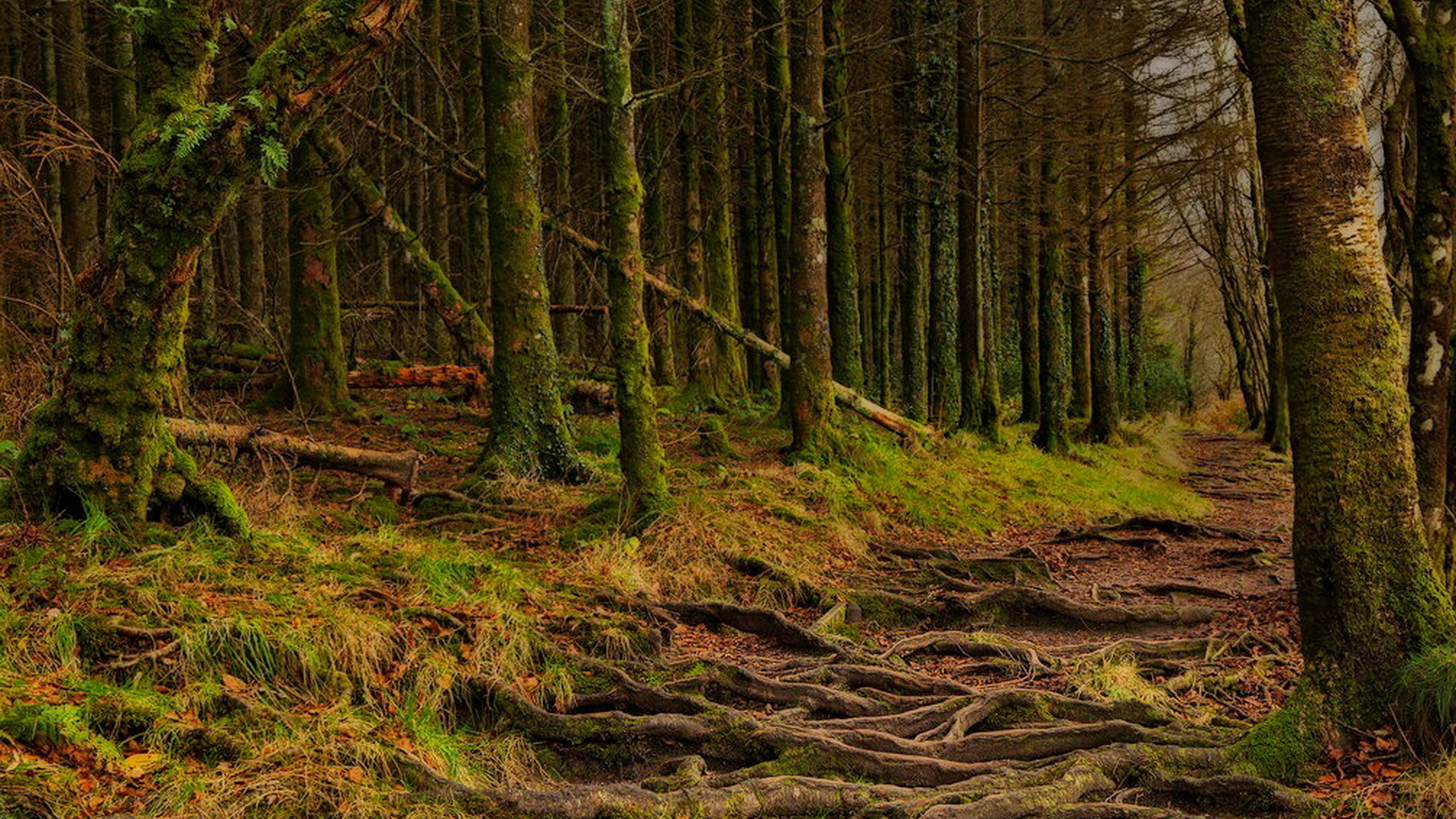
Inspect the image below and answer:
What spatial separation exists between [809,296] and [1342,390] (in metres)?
7.50

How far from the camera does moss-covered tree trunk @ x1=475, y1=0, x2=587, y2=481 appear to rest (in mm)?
9203

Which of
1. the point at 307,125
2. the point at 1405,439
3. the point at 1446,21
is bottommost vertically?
the point at 1405,439

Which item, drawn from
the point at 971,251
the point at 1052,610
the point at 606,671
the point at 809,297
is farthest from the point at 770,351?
the point at 606,671

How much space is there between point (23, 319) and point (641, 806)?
6.78 metres

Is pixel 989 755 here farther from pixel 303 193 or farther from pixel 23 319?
pixel 303 193

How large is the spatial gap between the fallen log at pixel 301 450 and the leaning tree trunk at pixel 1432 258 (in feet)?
24.2

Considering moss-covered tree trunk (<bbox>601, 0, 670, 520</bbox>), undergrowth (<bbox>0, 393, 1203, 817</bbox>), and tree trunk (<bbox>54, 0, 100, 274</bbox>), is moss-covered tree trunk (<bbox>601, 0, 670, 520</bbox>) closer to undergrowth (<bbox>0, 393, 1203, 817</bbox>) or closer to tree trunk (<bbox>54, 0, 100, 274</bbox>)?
undergrowth (<bbox>0, 393, 1203, 817</bbox>)

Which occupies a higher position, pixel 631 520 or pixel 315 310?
pixel 315 310

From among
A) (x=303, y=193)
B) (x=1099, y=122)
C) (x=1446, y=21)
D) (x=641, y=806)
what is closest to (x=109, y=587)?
(x=641, y=806)

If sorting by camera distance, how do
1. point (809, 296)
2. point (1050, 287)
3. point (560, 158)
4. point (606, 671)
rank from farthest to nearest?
point (1050, 287)
point (560, 158)
point (809, 296)
point (606, 671)

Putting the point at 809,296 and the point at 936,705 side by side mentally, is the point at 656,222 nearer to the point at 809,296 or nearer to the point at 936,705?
the point at 809,296

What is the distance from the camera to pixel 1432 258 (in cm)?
654

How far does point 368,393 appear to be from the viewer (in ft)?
45.9

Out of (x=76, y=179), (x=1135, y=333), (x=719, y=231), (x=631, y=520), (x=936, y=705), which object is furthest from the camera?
(x=1135, y=333)
